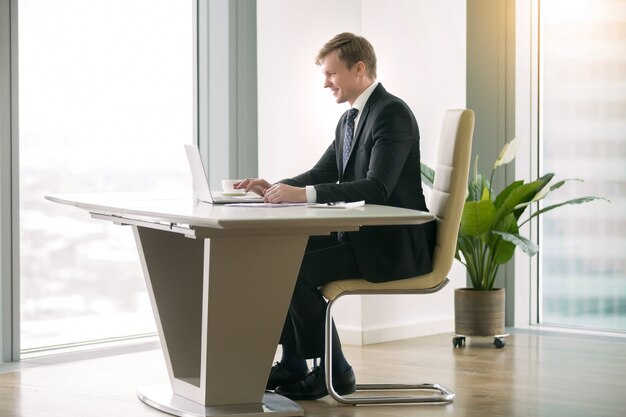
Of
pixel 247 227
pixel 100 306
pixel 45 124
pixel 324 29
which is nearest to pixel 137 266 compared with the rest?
pixel 100 306

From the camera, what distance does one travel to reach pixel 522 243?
4.39 m

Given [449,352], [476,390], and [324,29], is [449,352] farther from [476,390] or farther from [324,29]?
[324,29]

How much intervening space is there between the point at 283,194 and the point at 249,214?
433 mm

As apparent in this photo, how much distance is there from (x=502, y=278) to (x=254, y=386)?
240cm

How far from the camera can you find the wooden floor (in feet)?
11.0

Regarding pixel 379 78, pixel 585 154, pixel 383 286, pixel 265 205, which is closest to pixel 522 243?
pixel 585 154

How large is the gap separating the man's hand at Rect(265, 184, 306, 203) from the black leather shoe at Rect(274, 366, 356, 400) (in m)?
0.66

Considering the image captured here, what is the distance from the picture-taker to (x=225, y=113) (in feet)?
16.2

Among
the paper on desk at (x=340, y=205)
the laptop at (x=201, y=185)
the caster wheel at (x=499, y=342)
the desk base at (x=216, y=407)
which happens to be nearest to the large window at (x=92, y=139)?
the desk base at (x=216, y=407)

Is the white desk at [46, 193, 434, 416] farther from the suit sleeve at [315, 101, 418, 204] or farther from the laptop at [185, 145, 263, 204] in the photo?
the suit sleeve at [315, 101, 418, 204]

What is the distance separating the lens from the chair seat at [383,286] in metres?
3.30

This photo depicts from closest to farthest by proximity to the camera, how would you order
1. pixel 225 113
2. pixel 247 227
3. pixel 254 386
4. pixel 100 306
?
pixel 247 227, pixel 254 386, pixel 100 306, pixel 225 113

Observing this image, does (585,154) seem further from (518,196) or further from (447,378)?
(447,378)

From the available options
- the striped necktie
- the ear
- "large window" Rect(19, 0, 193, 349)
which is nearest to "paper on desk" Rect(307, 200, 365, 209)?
the striped necktie
